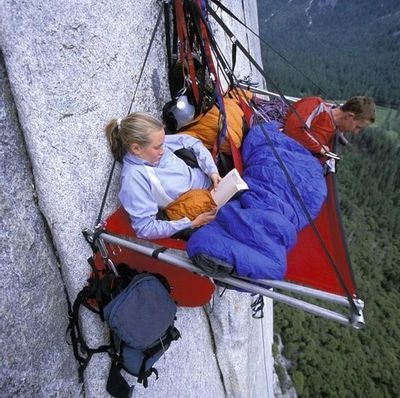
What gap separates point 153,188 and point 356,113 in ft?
8.66

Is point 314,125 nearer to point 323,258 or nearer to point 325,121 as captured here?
point 325,121

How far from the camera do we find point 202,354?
187 inches

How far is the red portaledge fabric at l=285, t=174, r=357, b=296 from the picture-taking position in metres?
2.62

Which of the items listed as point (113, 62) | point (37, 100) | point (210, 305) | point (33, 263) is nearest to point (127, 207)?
point (33, 263)

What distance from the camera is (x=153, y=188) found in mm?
3102

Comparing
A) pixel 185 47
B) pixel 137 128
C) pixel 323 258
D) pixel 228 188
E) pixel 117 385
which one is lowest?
pixel 117 385

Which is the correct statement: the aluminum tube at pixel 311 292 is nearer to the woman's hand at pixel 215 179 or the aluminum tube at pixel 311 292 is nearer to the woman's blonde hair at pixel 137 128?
the woman's hand at pixel 215 179

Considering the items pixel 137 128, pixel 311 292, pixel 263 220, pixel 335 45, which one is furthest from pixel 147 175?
pixel 335 45

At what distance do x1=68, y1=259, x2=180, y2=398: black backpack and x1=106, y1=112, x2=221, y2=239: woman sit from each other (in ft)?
1.37

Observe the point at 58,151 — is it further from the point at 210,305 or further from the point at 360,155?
the point at 360,155

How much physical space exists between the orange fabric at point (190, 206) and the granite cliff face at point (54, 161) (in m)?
0.61

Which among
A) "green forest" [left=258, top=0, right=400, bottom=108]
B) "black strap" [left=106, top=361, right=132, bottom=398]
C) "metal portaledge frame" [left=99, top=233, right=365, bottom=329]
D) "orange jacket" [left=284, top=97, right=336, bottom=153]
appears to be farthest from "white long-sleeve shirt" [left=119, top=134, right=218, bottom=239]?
"green forest" [left=258, top=0, right=400, bottom=108]

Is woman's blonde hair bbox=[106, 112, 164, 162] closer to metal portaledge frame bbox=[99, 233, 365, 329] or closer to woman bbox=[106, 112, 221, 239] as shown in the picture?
woman bbox=[106, 112, 221, 239]

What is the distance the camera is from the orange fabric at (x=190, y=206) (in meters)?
3.20
